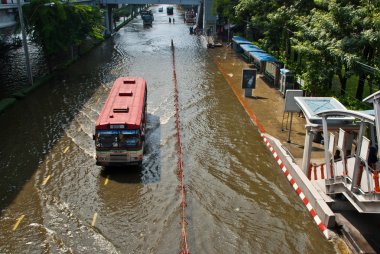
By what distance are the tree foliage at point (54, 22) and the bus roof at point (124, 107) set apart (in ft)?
53.4

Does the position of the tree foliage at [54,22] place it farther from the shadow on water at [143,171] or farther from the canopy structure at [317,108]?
the canopy structure at [317,108]

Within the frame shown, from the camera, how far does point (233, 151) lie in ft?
81.1

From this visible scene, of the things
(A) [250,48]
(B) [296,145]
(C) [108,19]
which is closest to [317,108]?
(B) [296,145]

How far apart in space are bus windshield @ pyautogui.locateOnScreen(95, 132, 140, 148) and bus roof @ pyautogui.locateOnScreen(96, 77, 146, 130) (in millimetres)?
375

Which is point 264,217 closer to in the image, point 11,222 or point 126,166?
point 126,166

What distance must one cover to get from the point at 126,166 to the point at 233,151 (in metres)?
6.75

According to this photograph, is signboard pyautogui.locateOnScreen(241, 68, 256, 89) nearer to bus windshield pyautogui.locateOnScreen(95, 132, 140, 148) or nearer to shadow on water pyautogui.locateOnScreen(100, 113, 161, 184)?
shadow on water pyautogui.locateOnScreen(100, 113, 161, 184)

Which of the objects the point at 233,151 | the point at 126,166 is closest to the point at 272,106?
the point at 233,151

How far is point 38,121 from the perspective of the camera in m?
29.8

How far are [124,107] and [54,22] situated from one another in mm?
22776

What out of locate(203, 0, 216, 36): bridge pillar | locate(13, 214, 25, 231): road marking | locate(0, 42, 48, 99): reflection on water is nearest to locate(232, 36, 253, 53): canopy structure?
locate(203, 0, 216, 36): bridge pillar

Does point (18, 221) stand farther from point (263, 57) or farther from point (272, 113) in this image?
point (263, 57)

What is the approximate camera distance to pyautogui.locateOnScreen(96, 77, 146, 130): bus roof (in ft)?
67.9

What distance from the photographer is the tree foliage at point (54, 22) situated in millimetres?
39844
